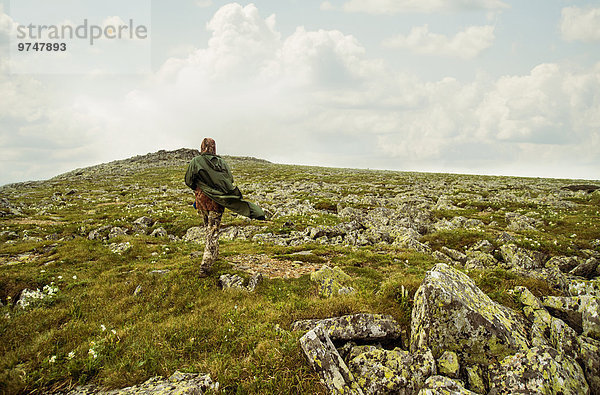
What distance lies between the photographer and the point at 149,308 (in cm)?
1003

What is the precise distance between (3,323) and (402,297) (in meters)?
12.9

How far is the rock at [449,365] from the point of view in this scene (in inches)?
241

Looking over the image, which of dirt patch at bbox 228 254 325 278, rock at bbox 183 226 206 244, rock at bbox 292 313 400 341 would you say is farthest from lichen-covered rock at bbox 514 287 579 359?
rock at bbox 183 226 206 244

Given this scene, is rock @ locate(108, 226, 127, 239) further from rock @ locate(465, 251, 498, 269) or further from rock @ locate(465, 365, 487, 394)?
rock @ locate(465, 251, 498, 269)

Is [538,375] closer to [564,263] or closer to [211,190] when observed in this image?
[211,190]

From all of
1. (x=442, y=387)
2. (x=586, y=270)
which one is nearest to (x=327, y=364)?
(x=442, y=387)

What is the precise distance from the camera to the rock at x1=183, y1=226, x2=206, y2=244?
72.7 feet

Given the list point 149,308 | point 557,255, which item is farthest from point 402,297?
point 557,255

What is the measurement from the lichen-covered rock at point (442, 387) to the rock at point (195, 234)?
1909 centimetres

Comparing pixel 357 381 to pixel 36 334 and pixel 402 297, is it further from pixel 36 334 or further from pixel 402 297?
pixel 36 334

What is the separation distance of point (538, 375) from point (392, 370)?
9.69 feet

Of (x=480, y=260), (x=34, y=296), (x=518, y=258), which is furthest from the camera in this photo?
(x=480, y=260)

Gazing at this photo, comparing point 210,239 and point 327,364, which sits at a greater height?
point 210,239

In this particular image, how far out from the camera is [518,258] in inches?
673
